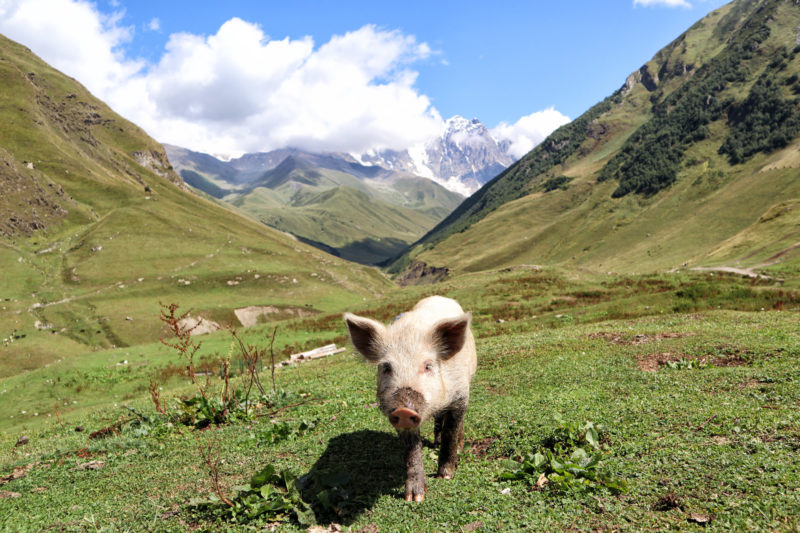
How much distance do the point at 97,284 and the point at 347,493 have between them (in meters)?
80.4

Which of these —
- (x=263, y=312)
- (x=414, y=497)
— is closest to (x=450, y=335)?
(x=414, y=497)

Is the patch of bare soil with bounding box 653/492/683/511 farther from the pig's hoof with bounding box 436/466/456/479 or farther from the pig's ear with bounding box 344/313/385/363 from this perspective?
the pig's ear with bounding box 344/313/385/363

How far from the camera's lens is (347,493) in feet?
25.8

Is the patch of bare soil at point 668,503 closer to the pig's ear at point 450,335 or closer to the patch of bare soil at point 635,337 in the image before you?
the pig's ear at point 450,335

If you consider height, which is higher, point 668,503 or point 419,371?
point 419,371

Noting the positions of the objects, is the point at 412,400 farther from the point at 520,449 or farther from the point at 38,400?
the point at 38,400

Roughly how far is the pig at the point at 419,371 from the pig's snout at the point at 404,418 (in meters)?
0.14

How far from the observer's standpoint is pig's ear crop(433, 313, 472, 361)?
24.9 ft

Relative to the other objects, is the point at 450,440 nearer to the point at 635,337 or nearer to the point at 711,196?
the point at 635,337

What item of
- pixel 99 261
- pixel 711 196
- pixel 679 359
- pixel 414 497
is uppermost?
pixel 99 261

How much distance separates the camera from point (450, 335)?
7.80 meters

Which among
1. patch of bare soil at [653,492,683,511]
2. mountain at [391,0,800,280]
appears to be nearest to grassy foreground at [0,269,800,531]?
patch of bare soil at [653,492,683,511]

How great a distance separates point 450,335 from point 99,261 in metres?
90.5

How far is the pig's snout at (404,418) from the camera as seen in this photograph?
6.38 meters
